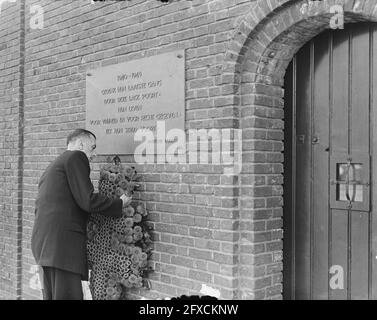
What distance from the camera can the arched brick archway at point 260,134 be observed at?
379 cm

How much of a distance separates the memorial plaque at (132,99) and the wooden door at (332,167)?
0.93m

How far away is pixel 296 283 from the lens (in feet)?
13.2

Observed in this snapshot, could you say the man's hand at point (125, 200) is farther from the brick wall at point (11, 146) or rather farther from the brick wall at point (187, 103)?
the brick wall at point (11, 146)

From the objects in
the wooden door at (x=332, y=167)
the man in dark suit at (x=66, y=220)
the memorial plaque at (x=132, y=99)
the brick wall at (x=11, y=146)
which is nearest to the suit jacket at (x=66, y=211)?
the man in dark suit at (x=66, y=220)

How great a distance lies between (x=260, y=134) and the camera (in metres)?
Result: 3.87

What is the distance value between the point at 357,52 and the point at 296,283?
1.77 meters

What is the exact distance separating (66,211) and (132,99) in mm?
1223

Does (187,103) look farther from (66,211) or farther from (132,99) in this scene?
(66,211)

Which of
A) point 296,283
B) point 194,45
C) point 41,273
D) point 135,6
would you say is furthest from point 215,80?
point 41,273

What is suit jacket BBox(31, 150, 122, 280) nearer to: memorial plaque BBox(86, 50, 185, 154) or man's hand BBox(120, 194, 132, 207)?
man's hand BBox(120, 194, 132, 207)

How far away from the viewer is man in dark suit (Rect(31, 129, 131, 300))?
399cm

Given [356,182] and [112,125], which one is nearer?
[356,182]
